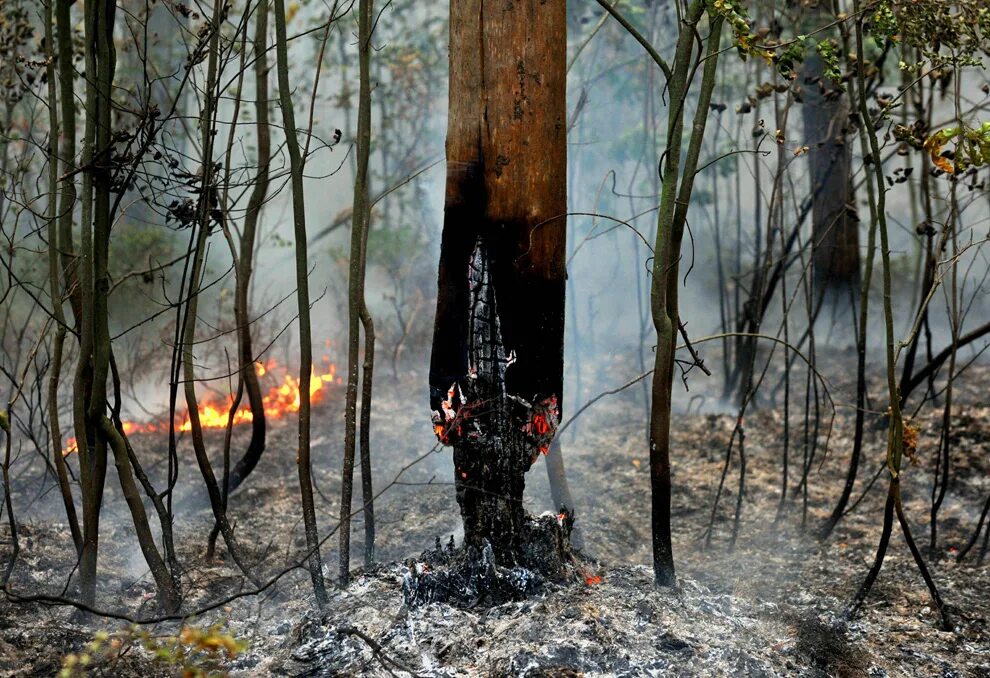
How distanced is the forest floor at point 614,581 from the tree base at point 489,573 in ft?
0.25

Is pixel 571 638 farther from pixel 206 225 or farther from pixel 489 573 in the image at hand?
pixel 206 225

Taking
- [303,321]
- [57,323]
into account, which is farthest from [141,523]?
[303,321]

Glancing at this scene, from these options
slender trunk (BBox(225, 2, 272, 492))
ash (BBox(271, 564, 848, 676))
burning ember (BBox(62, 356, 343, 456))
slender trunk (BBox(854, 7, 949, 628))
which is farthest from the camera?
burning ember (BBox(62, 356, 343, 456))

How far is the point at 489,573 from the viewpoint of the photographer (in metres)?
3.67

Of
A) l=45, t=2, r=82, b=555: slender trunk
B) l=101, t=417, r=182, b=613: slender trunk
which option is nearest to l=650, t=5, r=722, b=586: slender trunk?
l=101, t=417, r=182, b=613: slender trunk

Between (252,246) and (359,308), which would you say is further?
(252,246)

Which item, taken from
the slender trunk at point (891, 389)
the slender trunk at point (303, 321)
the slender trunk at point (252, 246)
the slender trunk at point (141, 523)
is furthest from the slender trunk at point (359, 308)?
the slender trunk at point (891, 389)

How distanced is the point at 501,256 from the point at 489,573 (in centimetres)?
142

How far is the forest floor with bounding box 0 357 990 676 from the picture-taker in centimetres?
338

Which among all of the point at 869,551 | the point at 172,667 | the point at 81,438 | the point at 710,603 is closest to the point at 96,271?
the point at 81,438

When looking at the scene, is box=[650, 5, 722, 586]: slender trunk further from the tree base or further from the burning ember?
the burning ember

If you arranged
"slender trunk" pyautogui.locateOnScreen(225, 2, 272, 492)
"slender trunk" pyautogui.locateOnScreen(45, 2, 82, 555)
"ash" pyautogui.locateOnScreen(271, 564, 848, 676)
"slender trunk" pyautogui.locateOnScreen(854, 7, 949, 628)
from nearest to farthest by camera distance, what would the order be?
1. "ash" pyautogui.locateOnScreen(271, 564, 848, 676)
2. "slender trunk" pyautogui.locateOnScreen(854, 7, 949, 628)
3. "slender trunk" pyautogui.locateOnScreen(45, 2, 82, 555)
4. "slender trunk" pyautogui.locateOnScreen(225, 2, 272, 492)

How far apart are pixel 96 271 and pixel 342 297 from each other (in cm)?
890

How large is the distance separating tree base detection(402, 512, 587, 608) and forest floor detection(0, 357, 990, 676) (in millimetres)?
76
